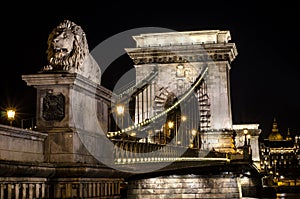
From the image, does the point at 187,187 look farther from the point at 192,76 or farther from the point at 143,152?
the point at 192,76

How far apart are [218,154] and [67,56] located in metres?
24.2

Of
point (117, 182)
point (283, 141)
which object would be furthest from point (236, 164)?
point (283, 141)

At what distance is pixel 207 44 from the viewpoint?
152ft

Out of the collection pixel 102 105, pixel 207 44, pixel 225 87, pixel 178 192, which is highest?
pixel 207 44

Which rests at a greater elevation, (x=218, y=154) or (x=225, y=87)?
(x=225, y=87)

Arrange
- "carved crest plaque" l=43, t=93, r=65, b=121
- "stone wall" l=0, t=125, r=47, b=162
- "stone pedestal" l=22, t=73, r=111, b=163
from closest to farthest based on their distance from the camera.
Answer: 1. "stone wall" l=0, t=125, r=47, b=162
2. "stone pedestal" l=22, t=73, r=111, b=163
3. "carved crest plaque" l=43, t=93, r=65, b=121

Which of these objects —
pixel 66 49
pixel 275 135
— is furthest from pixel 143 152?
pixel 275 135

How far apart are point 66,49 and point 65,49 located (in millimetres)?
19

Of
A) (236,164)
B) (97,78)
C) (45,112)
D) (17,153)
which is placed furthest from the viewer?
(236,164)

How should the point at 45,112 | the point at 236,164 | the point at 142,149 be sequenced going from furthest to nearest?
1. the point at 236,164
2. the point at 142,149
3. the point at 45,112

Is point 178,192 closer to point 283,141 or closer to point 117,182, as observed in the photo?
point 117,182

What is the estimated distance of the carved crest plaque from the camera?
411 inches

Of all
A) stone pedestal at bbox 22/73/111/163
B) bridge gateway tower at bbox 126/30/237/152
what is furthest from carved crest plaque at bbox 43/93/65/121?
bridge gateway tower at bbox 126/30/237/152

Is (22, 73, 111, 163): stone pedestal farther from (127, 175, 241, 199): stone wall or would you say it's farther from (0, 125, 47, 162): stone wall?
(127, 175, 241, 199): stone wall
